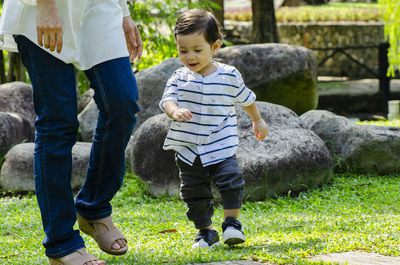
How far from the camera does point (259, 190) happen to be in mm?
5016

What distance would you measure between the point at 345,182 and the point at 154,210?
63.6 inches

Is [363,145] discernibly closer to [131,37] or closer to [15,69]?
[131,37]

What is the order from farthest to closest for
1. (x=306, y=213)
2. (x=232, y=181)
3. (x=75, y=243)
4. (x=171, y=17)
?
(x=171, y=17), (x=306, y=213), (x=232, y=181), (x=75, y=243)

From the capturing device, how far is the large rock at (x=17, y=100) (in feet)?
23.5

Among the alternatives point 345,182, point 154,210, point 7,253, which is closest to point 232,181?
point 7,253

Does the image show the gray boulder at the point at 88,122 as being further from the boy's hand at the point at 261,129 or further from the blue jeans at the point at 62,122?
the blue jeans at the point at 62,122

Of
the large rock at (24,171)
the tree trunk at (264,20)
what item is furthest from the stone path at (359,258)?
the tree trunk at (264,20)

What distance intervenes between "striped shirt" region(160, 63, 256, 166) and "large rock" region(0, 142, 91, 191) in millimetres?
2475

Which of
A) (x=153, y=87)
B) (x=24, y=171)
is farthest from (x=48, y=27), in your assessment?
(x=153, y=87)

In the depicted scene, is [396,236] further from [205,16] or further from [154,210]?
[154,210]

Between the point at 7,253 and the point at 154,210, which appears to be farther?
the point at 154,210

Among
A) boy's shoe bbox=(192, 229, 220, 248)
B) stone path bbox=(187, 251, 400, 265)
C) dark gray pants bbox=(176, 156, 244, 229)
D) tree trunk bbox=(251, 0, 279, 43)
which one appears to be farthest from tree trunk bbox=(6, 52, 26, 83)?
stone path bbox=(187, 251, 400, 265)

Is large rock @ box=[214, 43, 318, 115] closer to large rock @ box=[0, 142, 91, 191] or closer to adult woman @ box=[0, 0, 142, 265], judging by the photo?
large rock @ box=[0, 142, 91, 191]

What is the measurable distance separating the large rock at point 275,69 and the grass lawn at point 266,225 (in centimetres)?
183
